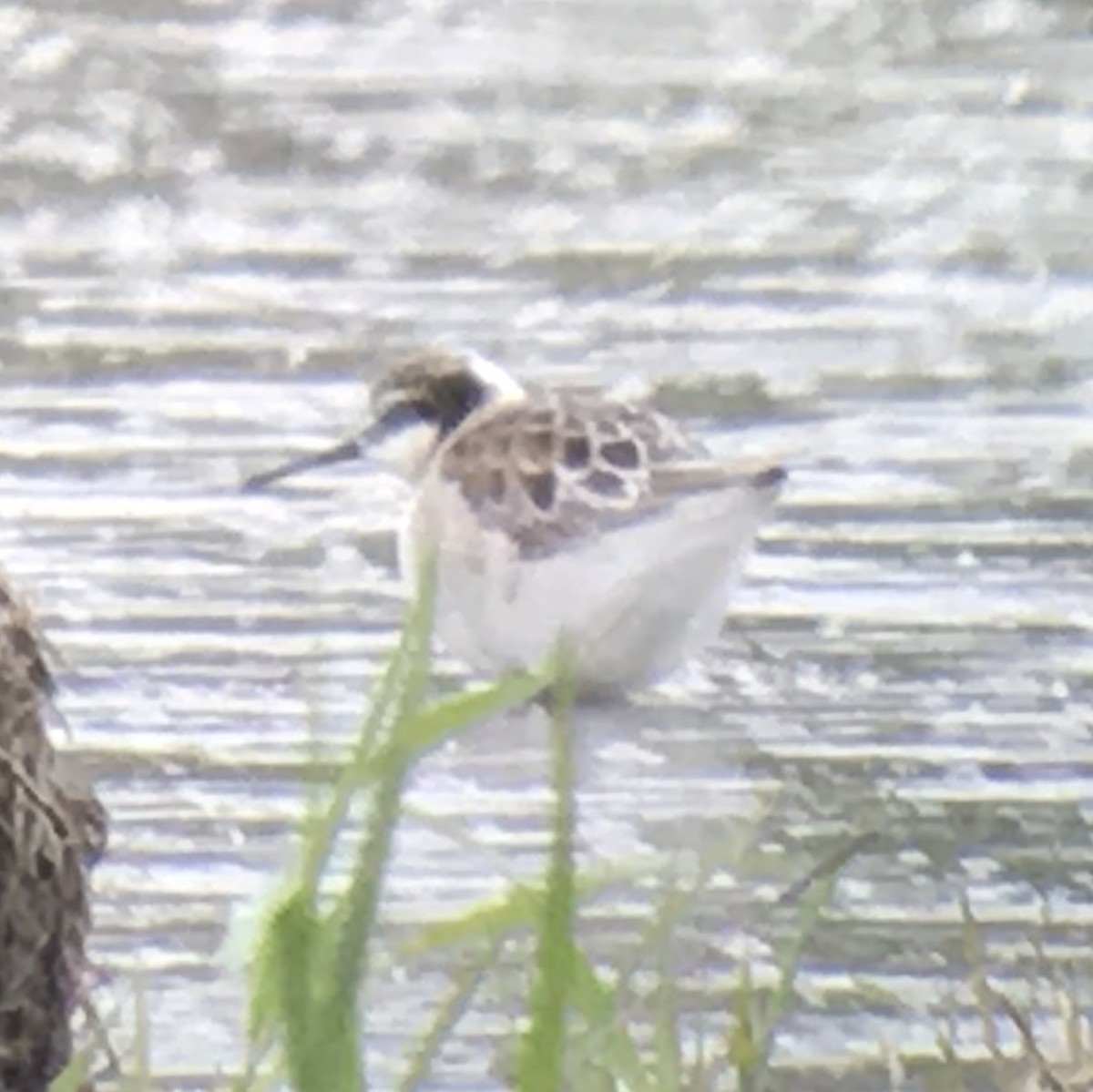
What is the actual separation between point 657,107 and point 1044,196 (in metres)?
0.75

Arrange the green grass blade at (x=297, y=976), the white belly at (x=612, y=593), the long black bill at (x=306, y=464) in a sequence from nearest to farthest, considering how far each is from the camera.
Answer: the green grass blade at (x=297, y=976)
the white belly at (x=612, y=593)
the long black bill at (x=306, y=464)

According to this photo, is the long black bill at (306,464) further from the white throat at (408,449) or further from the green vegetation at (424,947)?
the green vegetation at (424,947)

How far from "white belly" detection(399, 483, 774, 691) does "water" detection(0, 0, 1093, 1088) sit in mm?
69

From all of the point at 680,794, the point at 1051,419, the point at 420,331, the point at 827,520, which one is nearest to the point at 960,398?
the point at 1051,419

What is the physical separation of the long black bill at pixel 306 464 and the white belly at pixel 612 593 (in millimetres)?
286

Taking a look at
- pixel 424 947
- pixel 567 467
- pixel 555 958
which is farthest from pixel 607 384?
pixel 555 958

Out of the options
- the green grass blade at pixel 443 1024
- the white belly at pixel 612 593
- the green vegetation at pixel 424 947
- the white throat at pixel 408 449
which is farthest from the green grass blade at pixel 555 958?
the white throat at pixel 408 449

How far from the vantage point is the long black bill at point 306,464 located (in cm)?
372

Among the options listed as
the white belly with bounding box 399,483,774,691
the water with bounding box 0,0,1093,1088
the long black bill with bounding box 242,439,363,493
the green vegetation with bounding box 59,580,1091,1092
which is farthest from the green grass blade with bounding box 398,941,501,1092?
the long black bill with bounding box 242,439,363,493

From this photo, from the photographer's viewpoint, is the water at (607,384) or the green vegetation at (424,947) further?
the water at (607,384)

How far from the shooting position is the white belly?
3.31 meters

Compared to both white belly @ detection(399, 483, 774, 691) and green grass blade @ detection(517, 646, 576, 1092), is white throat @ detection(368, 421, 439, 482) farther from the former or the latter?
green grass blade @ detection(517, 646, 576, 1092)

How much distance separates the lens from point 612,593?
11.1 feet

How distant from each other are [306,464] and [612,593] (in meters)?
0.50
